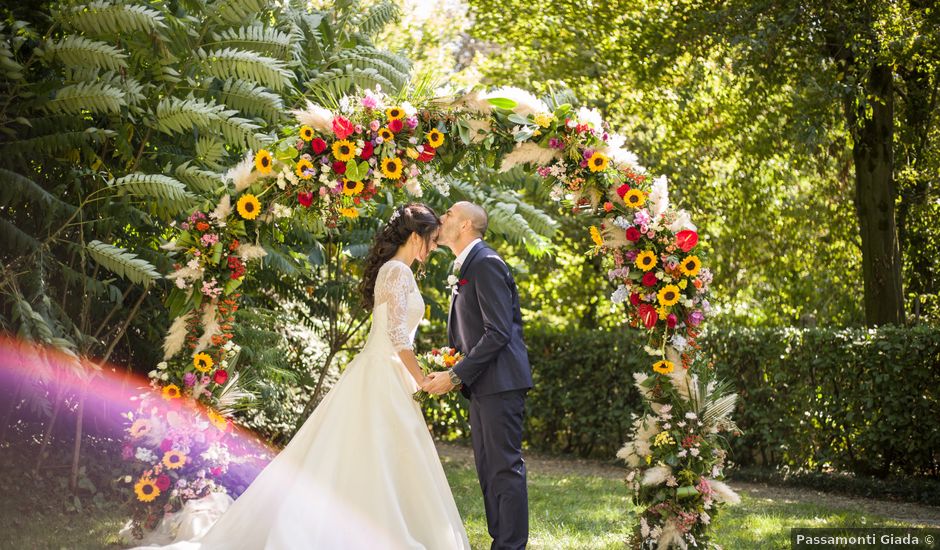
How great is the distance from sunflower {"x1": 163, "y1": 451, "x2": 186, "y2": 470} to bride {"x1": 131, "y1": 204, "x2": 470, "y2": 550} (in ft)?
1.19

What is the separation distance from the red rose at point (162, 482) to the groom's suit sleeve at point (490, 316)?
2.11m

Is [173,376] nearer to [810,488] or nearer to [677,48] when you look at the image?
[810,488]

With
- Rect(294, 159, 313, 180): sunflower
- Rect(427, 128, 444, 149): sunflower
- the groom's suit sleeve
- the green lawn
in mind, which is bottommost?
the green lawn

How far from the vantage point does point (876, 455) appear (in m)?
9.30

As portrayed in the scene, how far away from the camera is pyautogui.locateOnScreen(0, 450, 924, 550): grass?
20.6 ft

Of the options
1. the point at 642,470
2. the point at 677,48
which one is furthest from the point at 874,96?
the point at 642,470

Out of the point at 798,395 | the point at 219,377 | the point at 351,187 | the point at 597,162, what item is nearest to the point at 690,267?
the point at 597,162

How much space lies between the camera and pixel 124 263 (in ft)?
18.1

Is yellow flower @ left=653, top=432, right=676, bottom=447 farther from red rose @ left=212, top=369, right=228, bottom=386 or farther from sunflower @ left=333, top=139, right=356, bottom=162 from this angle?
red rose @ left=212, top=369, right=228, bottom=386

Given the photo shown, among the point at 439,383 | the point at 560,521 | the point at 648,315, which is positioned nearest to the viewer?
the point at 439,383

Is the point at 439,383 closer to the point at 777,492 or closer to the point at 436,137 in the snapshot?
the point at 436,137

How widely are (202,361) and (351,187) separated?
1498 mm

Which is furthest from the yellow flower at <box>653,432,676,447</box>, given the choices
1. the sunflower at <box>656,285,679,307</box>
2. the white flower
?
the white flower

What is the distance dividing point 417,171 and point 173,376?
2170 millimetres
